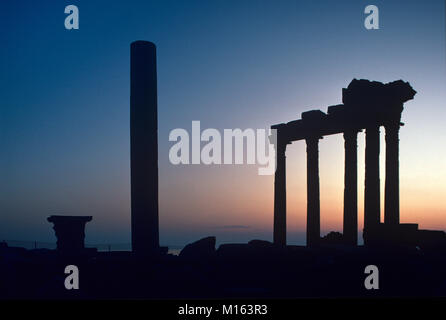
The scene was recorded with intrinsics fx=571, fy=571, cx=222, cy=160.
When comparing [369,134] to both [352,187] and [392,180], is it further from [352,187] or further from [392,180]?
[352,187]

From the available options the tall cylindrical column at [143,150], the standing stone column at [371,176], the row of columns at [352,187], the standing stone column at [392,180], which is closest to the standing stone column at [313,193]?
the row of columns at [352,187]

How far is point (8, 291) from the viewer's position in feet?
78.4

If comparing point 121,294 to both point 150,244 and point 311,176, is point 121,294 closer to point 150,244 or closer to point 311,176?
point 150,244

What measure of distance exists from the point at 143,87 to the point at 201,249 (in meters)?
10.6

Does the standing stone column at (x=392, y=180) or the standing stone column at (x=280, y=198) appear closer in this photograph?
the standing stone column at (x=392, y=180)

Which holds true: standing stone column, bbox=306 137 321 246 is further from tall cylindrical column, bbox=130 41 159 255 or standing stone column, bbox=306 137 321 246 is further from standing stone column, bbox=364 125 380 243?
tall cylindrical column, bbox=130 41 159 255

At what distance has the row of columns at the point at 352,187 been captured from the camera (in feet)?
108

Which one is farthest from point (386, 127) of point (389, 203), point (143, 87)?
point (143, 87)

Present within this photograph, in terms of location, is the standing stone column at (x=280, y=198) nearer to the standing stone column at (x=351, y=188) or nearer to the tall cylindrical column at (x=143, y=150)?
the standing stone column at (x=351, y=188)

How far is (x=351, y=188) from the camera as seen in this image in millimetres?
35281

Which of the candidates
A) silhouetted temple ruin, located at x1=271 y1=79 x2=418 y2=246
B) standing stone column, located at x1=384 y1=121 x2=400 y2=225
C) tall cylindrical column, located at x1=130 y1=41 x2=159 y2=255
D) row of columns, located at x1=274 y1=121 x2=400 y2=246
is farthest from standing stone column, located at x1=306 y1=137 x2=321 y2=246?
tall cylindrical column, located at x1=130 y1=41 x2=159 y2=255

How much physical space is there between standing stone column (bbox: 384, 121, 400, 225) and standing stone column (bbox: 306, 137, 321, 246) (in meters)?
6.02
